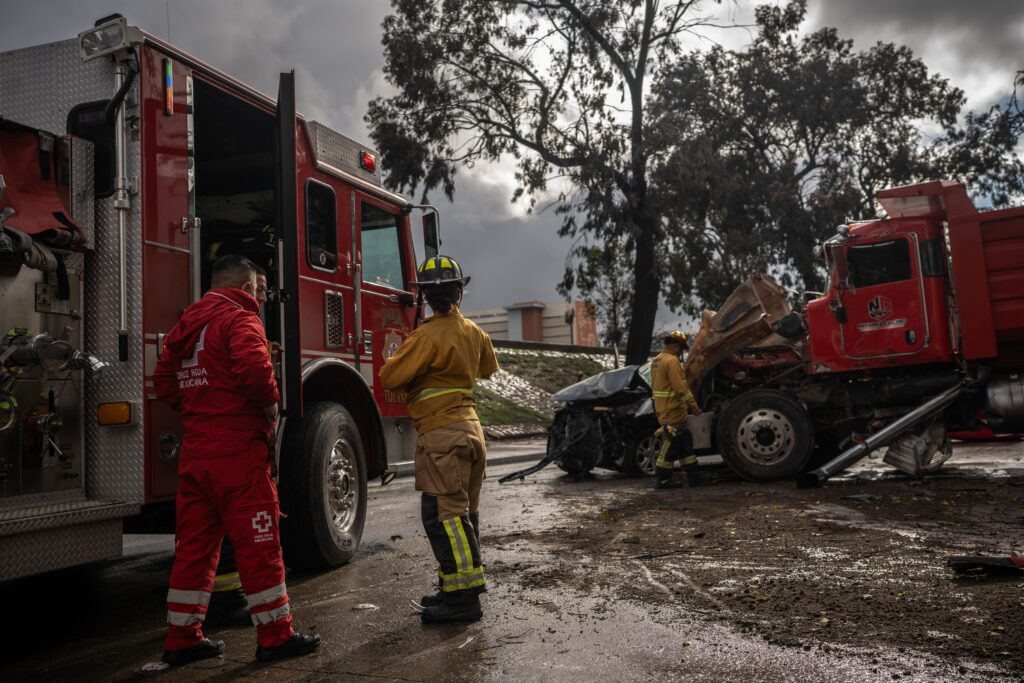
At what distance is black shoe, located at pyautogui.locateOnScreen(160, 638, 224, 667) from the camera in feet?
12.6

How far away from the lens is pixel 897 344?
361 inches

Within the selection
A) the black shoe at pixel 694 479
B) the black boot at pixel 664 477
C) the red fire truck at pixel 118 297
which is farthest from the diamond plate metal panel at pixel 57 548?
the black shoe at pixel 694 479

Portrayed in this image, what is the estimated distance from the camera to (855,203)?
2473 cm

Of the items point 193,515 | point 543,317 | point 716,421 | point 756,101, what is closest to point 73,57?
point 193,515

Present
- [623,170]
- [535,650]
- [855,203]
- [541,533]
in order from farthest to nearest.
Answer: [855,203] → [623,170] → [541,533] → [535,650]

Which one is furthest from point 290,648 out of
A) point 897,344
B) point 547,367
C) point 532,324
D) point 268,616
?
point 532,324

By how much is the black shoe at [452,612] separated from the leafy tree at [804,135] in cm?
1925

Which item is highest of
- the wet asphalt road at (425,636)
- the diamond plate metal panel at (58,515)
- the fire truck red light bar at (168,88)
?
the fire truck red light bar at (168,88)

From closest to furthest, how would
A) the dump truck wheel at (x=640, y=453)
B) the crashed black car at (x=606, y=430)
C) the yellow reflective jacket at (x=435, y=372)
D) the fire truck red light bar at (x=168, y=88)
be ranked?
the yellow reflective jacket at (x=435, y=372) → the fire truck red light bar at (x=168, y=88) → the crashed black car at (x=606, y=430) → the dump truck wheel at (x=640, y=453)

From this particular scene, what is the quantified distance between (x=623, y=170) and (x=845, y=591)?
53.2 feet

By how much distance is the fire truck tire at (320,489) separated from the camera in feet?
18.0

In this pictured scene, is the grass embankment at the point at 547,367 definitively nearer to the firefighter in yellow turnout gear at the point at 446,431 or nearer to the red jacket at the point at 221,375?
the firefighter in yellow turnout gear at the point at 446,431

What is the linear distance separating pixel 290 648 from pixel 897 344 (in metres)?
7.36

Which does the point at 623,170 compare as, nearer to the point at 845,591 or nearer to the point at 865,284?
the point at 865,284
